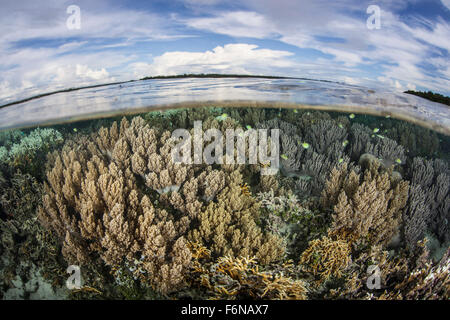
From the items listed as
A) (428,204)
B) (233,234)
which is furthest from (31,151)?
(428,204)

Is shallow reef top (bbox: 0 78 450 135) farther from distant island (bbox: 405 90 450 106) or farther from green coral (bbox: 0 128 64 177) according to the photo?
green coral (bbox: 0 128 64 177)

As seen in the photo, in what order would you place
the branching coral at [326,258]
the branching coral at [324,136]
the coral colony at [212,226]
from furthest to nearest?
the branching coral at [324,136] < the branching coral at [326,258] < the coral colony at [212,226]

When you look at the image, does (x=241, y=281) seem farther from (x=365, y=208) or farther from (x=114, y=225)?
(x=365, y=208)

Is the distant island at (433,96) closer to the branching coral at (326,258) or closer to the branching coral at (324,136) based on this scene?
the branching coral at (324,136)

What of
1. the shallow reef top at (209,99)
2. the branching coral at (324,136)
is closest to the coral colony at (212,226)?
the branching coral at (324,136)

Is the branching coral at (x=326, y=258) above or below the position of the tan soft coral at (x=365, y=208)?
below
